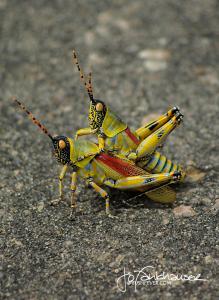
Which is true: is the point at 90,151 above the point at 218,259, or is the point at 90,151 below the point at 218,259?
above

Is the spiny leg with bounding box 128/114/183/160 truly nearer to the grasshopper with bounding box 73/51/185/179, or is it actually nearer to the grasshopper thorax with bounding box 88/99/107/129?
the grasshopper with bounding box 73/51/185/179

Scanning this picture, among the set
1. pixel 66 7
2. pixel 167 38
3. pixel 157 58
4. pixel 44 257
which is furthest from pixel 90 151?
pixel 66 7

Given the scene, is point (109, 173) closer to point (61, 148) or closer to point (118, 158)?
point (118, 158)

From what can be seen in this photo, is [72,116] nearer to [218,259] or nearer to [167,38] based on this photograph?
[167,38]

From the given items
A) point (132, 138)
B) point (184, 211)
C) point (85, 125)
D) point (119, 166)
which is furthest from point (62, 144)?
point (85, 125)

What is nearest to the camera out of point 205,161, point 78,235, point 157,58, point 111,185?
point 78,235
